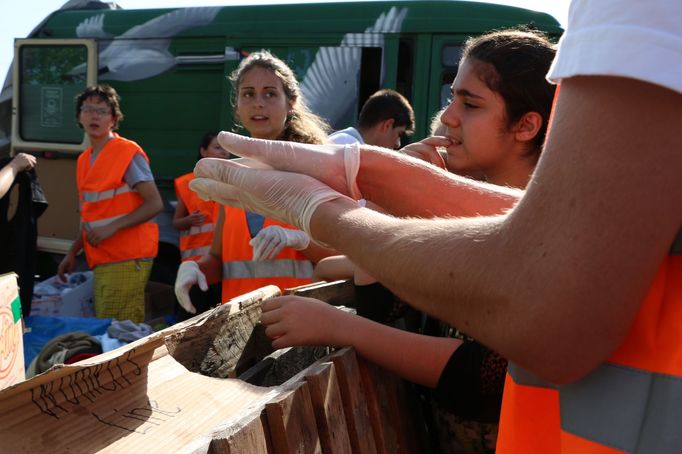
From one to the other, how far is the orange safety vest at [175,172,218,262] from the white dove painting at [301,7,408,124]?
1.08 metres

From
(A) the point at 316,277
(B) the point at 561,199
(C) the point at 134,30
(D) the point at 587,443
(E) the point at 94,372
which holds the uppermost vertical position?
(C) the point at 134,30

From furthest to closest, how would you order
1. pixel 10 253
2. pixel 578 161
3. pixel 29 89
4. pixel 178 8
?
Answer: pixel 29 89 → pixel 178 8 → pixel 10 253 → pixel 578 161

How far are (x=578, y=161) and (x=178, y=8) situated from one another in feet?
17.7

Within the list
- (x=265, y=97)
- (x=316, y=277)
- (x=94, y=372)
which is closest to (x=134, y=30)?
(x=265, y=97)

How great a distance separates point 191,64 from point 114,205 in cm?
131

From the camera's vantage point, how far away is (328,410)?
4.21 ft

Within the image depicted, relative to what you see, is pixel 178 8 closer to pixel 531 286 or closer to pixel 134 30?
pixel 134 30

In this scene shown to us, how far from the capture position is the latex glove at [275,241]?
2.76m

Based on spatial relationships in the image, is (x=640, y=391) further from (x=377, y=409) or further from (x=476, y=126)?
(x=476, y=126)

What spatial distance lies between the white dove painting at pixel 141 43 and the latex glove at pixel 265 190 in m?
4.27

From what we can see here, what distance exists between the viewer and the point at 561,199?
69cm

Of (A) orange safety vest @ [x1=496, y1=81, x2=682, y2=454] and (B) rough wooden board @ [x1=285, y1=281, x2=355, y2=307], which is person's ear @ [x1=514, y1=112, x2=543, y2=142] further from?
(A) orange safety vest @ [x1=496, y1=81, x2=682, y2=454]

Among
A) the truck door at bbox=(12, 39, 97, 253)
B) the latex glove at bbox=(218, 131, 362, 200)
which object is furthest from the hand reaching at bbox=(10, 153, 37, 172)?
the latex glove at bbox=(218, 131, 362, 200)

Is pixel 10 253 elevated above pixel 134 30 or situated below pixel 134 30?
below
